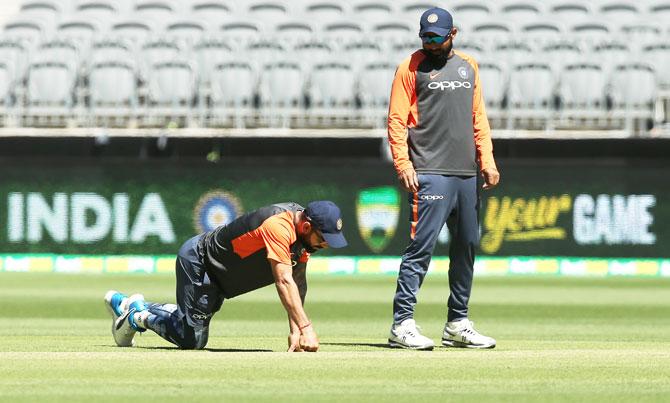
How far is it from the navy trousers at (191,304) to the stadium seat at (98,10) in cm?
1147

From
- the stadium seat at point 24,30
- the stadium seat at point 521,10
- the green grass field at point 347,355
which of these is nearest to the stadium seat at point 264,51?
the stadium seat at point 24,30

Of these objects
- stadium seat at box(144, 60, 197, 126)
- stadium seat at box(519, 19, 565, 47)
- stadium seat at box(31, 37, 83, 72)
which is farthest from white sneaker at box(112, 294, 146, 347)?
stadium seat at box(519, 19, 565, 47)

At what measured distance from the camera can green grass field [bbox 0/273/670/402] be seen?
5.58 meters

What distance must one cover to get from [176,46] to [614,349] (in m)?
10.3

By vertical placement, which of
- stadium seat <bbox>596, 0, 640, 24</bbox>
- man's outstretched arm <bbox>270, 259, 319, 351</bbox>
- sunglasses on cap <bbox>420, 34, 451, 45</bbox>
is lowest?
man's outstretched arm <bbox>270, 259, 319, 351</bbox>

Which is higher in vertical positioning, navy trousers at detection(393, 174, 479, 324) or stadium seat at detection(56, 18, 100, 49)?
stadium seat at detection(56, 18, 100, 49)

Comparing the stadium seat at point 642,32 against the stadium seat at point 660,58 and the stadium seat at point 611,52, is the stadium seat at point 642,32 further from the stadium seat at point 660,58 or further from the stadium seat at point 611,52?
the stadium seat at point 660,58

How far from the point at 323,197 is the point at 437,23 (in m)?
7.69

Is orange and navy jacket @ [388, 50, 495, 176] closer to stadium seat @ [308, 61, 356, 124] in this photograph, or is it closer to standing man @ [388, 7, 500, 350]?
standing man @ [388, 7, 500, 350]

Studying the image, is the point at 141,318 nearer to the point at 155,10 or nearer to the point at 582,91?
the point at 582,91

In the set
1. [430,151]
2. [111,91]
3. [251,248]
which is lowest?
[251,248]

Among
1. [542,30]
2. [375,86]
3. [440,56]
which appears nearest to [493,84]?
[375,86]

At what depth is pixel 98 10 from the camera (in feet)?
60.8

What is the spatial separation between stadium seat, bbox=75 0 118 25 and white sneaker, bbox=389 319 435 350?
11801 millimetres
